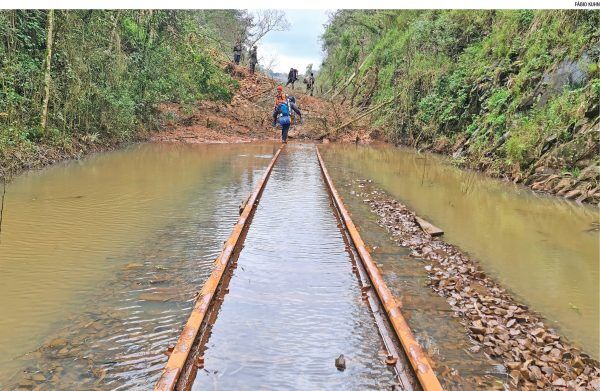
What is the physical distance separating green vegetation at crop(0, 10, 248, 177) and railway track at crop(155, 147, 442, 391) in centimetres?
781

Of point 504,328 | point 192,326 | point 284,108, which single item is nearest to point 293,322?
point 192,326

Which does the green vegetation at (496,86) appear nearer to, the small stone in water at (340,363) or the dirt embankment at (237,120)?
the dirt embankment at (237,120)

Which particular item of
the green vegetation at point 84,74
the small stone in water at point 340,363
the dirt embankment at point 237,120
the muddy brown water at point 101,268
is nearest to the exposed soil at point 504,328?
the small stone in water at point 340,363

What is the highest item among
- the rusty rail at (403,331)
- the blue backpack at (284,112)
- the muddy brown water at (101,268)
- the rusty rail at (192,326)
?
the blue backpack at (284,112)

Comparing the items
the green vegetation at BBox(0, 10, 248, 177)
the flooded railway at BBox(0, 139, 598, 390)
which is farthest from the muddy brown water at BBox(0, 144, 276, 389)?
the green vegetation at BBox(0, 10, 248, 177)

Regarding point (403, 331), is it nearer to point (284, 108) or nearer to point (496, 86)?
point (496, 86)

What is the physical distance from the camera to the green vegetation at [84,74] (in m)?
12.8

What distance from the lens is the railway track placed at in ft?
11.0

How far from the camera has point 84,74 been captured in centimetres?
1548

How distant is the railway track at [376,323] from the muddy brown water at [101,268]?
24cm

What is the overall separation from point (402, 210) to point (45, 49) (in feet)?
38.5

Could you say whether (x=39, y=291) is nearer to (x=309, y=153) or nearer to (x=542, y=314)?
(x=542, y=314)

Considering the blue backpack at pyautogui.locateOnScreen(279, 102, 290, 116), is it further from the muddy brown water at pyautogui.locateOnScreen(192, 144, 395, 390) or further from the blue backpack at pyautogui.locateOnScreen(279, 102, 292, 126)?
the muddy brown water at pyautogui.locateOnScreen(192, 144, 395, 390)

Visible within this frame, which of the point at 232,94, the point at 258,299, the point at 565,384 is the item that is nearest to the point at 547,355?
the point at 565,384
